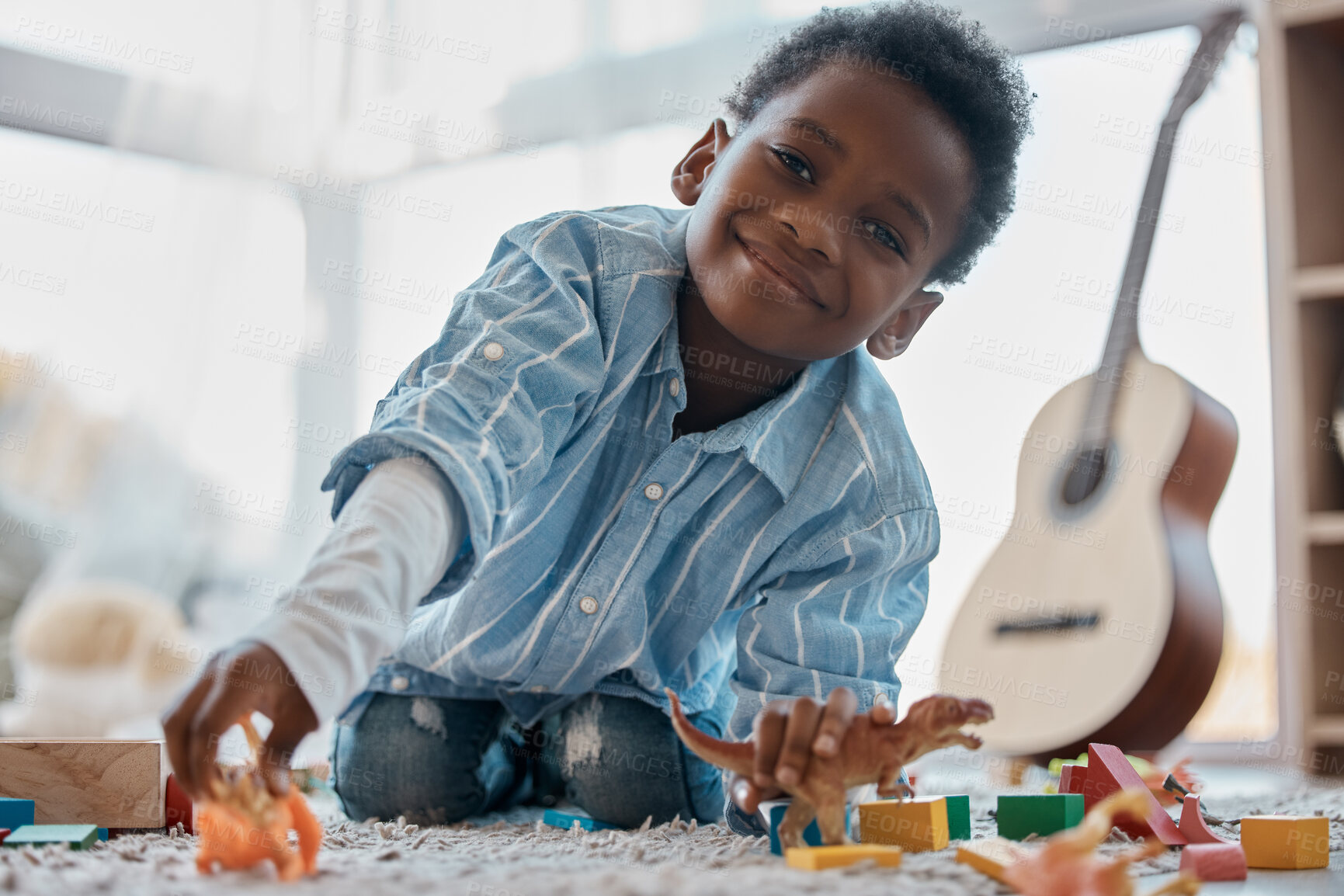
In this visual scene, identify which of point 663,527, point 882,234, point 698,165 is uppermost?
point 698,165

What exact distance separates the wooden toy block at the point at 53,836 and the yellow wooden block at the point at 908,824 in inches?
18.0

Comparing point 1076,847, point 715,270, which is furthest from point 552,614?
point 1076,847

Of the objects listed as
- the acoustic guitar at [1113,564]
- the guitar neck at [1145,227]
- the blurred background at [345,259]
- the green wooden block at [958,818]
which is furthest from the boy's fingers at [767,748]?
the guitar neck at [1145,227]

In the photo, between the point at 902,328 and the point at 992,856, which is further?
the point at 902,328

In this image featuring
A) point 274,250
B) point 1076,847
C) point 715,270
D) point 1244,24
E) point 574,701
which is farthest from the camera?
point 1244,24

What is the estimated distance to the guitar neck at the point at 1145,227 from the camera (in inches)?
61.7

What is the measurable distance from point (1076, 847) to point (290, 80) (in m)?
1.49

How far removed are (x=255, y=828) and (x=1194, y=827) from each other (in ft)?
1.83

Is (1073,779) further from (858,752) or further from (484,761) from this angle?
(484,761)

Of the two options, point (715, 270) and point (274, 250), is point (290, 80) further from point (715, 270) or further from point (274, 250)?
point (715, 270)

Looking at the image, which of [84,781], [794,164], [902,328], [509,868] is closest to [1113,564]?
[902,328]

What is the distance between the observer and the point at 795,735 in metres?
0.52

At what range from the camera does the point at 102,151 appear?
5.16 feet

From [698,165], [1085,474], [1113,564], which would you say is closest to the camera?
[698,165]
